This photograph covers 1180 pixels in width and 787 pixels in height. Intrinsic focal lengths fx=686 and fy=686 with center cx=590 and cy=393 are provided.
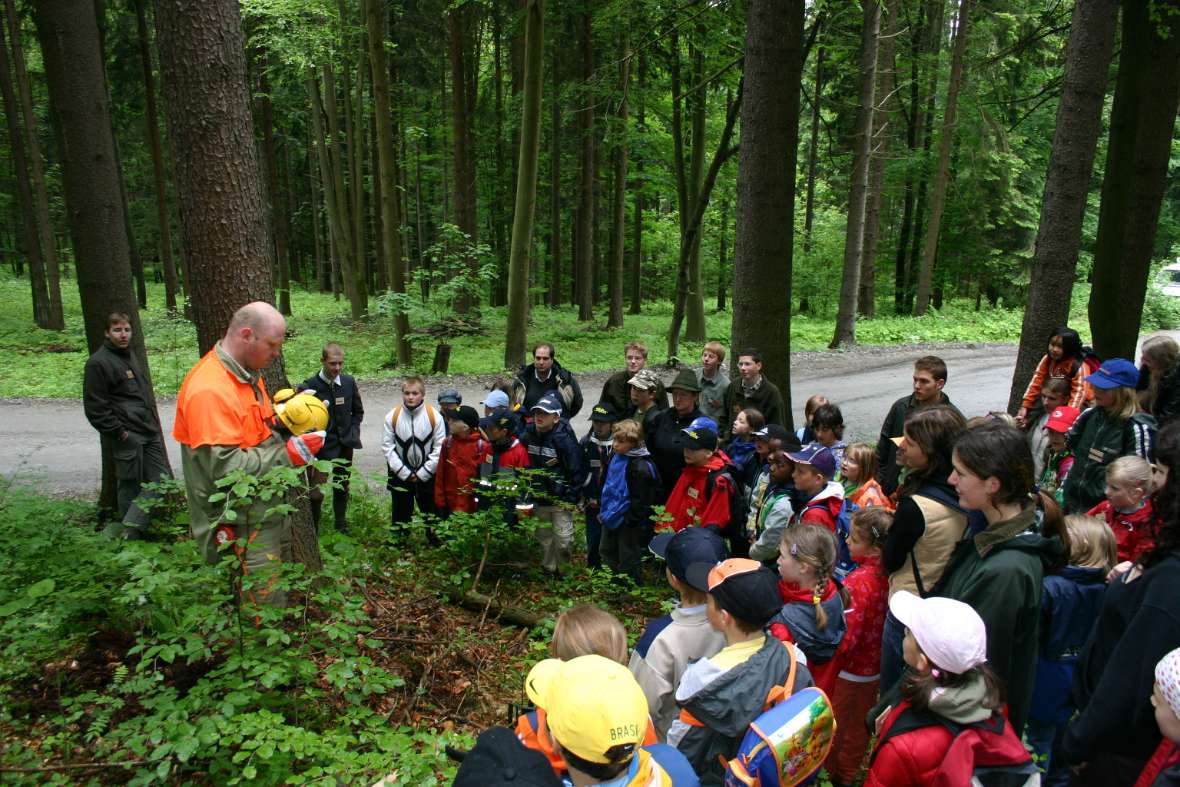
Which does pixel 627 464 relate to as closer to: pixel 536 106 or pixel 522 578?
pixel 522 578

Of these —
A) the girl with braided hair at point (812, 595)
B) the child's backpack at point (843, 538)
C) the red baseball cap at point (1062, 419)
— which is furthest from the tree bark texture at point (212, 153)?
the red baseball cap at point (1062, 419)

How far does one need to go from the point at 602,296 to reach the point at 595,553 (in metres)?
31.1

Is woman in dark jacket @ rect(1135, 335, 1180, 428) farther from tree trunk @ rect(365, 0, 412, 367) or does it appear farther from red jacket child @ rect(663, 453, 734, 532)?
tree trunk @ rect(365, 0, 412, 367)

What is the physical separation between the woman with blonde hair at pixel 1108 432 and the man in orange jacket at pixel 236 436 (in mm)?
5655

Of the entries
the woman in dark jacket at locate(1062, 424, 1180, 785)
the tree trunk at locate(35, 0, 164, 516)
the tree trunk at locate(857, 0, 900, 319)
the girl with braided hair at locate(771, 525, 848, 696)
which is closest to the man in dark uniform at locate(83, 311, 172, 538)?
the tree trunk at locate(35, 0, 164, 516)

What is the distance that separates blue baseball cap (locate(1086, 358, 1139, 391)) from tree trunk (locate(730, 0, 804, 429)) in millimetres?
2730

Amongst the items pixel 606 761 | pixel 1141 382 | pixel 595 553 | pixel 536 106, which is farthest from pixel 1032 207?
pixel 606 761

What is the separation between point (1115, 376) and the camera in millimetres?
5223

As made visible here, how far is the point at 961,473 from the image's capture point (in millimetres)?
3121

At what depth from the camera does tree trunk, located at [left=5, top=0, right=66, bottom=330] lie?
1884cm

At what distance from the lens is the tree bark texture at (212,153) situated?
4.29 m

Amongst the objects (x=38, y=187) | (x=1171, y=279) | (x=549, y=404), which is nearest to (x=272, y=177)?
(x=38, y=187)

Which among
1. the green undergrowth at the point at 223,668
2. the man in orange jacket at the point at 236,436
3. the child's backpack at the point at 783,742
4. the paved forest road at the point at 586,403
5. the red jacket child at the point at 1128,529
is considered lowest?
the paved forest road at the point at 586,403

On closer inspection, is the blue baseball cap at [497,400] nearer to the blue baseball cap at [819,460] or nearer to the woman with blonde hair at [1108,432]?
the blue baseball cap at [819,460]
